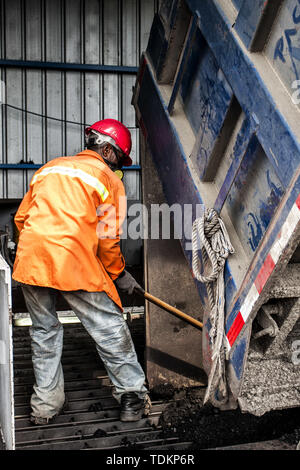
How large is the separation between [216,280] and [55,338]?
1110 millimetres

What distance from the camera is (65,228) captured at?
8.27ft

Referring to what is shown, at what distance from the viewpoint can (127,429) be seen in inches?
105

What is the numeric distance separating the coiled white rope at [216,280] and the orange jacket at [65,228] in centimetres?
64

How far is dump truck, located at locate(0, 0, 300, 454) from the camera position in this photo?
1.80 m

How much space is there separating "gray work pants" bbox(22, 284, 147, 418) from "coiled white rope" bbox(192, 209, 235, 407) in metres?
0.70

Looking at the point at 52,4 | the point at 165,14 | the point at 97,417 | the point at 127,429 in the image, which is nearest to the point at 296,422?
the point at 127,429

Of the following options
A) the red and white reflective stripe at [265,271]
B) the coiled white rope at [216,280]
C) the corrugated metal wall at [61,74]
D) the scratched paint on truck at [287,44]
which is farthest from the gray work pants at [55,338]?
the corrugated metal wall at [61,74]

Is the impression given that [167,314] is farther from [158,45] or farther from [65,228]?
[158,45]

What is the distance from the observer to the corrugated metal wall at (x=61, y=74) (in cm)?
670

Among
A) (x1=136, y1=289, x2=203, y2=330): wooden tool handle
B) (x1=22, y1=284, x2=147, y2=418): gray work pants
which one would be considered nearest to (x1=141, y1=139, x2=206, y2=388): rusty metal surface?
(x1=136, y1=289, x2=203, y2=330): wooden tool handle
